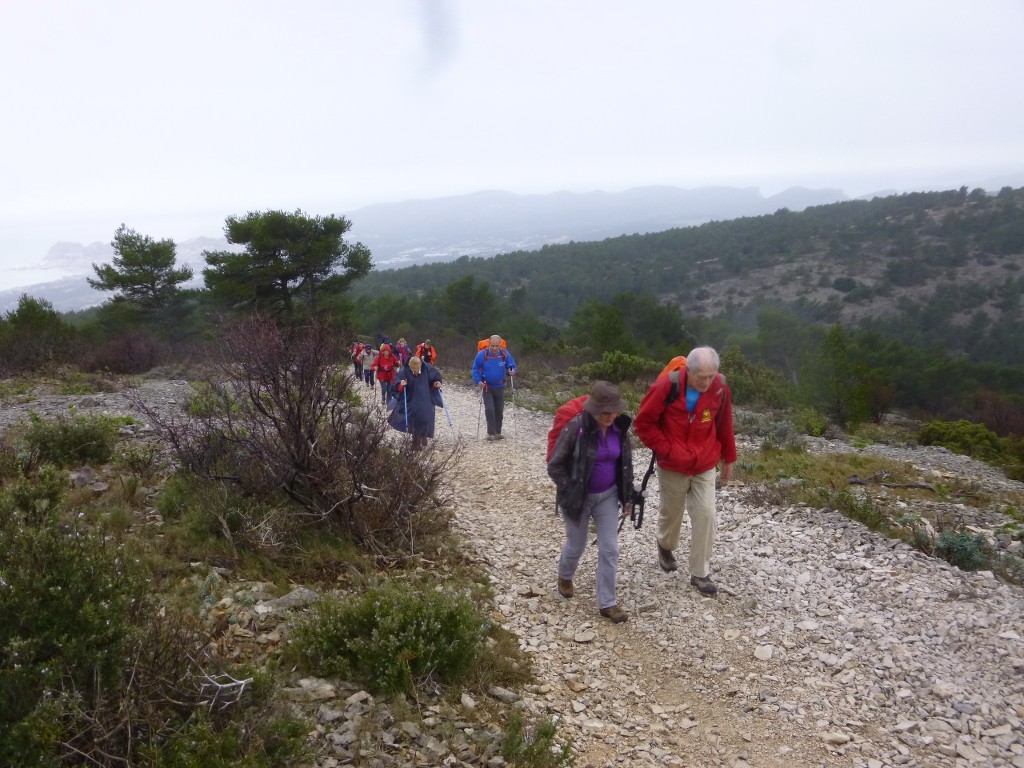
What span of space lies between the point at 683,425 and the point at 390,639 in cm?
261

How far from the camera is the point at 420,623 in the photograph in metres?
3.71

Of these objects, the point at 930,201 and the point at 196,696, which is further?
the point at 930,201

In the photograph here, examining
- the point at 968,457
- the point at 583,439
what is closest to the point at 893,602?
the point at 583,439

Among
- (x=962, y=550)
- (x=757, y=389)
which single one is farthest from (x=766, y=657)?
(x=757, y=389)

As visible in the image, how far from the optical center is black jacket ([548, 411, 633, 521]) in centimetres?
450

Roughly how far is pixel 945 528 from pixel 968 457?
9482mm

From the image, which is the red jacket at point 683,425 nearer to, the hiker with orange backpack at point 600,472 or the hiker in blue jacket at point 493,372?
the hiker with orange backpack at point 600,472

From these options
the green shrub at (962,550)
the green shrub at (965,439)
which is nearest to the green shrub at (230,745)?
the green shrub at (962,550)

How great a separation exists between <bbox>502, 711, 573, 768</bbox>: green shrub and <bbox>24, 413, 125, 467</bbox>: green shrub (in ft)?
17.7

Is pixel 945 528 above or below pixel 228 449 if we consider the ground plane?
below

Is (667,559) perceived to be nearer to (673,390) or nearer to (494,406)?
(673,390)

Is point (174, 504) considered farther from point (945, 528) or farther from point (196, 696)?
point (945, 528)

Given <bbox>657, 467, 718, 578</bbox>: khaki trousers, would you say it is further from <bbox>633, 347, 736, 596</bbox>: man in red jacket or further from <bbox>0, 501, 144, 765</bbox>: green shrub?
<bbox>0, 501, 144, 765</bbox>: green shrub

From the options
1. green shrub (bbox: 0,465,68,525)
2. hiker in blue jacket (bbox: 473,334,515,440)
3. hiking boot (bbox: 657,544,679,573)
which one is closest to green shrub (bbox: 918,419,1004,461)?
hiker in blue jacket (bbox: 473,334,515,440)
